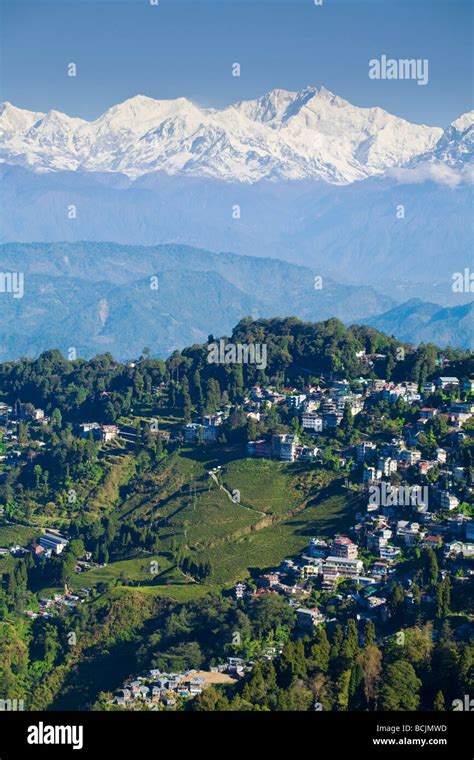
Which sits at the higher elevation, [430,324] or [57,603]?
[430,324]

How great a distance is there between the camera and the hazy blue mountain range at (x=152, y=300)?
147 metres

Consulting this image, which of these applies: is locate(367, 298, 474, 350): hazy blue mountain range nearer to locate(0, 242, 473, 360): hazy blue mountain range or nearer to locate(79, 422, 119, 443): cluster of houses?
locate(0, 242, 473, 360): hazy blue mountain range

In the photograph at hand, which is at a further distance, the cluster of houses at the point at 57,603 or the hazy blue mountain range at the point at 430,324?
the hazy blue mountain range at the point at 430,324

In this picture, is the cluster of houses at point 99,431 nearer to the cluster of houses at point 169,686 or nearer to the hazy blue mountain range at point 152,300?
the cluster of houses at point 169,686

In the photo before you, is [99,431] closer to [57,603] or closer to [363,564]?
[57,603]

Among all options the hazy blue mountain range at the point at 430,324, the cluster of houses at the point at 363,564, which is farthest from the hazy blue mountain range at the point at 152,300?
the cluster of houses at the point at 363,564

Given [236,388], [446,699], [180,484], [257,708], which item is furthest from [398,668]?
[236,388]

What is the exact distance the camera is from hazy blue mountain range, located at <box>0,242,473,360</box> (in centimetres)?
14662

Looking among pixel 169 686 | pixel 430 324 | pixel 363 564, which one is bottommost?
pixel 169 686

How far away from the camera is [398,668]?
30.2 metres

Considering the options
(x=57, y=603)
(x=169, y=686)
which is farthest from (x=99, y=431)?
(x=169, y=686)

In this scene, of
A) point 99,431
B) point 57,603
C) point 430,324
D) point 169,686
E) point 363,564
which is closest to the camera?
point 169,686

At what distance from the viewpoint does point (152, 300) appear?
160 meters

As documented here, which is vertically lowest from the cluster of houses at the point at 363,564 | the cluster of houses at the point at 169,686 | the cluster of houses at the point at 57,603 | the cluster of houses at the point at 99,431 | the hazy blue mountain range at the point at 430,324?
the cluster of houses at the point at 169,686
